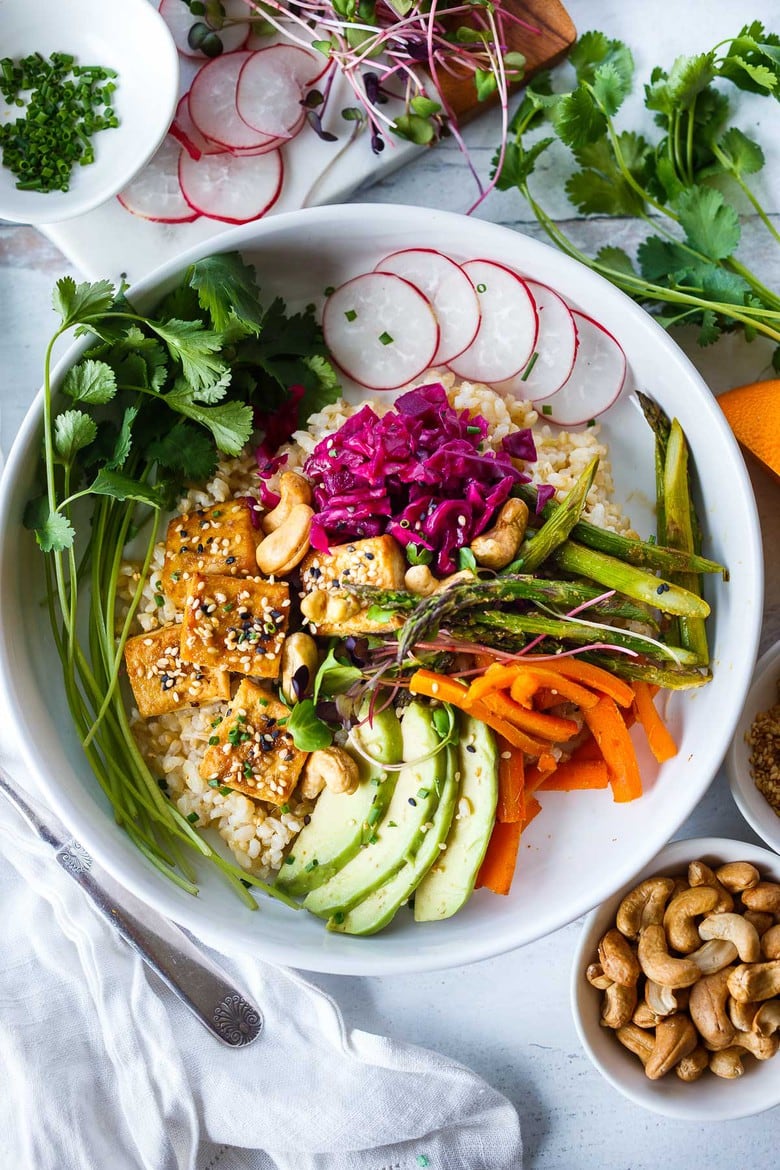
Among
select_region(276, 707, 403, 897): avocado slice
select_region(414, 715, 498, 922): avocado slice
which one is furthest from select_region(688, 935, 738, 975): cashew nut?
select_region(276, 707, 403, 897): avocado slice

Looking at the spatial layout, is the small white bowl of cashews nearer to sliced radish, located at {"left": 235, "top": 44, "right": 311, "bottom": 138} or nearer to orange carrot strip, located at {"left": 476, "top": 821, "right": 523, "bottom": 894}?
orange carrot strip, located at {"left": 476, "top": 821, "right": 523, "bottom": 894}

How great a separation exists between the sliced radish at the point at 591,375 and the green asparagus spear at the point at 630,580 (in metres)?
0.60

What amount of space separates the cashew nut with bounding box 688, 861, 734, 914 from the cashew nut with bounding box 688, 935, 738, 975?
7 centimetres

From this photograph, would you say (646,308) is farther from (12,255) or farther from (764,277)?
(12,255)

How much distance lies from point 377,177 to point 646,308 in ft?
3.52

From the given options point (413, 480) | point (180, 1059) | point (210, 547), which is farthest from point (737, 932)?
point (210, 547)

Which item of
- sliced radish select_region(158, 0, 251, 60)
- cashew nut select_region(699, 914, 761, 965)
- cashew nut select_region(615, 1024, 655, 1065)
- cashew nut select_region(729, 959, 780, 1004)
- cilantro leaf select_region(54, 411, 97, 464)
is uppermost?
sliced radish select_region(158, 0, 251, 60)

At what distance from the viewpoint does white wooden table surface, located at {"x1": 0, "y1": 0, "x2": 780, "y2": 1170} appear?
3.38 m

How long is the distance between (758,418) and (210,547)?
6.06 feet

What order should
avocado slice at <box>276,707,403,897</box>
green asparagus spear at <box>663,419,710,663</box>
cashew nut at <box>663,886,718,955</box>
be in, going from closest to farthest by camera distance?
avocado slice at <box>276,707,403,897</box> → green asparagus spear at <box>663,419,710,663</box> → cashew nut at <box>663,886,718,955</box>

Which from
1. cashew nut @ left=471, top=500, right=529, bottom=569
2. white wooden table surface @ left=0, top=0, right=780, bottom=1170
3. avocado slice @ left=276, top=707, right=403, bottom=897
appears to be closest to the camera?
cashew nut @ left=471, top=500, right=529, bottom=569

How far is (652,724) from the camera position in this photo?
2.94 meters

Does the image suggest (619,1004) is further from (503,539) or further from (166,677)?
(166,677)

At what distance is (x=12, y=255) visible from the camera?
3.39 meters
